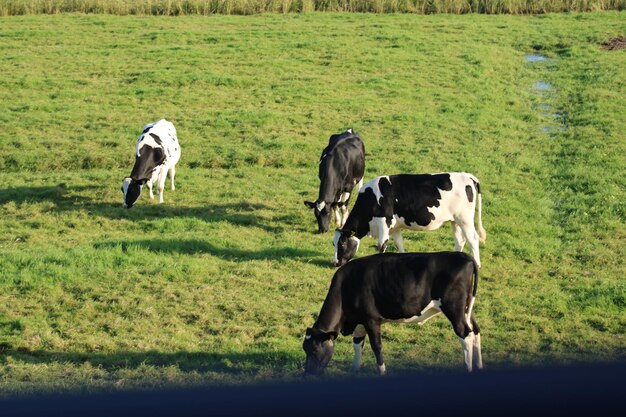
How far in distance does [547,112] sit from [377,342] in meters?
17.4

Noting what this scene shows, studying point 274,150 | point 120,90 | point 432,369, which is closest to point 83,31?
point 120,90

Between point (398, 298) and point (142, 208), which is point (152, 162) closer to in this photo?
point (142, 208)

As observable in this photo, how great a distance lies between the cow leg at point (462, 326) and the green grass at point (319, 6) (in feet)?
101

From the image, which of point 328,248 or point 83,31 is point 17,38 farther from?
point 328,248

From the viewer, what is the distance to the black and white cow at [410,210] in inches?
537

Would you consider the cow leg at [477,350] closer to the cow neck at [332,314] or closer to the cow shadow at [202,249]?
the cow neck at [332,314]

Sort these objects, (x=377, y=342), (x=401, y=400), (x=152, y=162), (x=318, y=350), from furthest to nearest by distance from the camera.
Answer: (x=152, y=162) → (x=377, y=342) → (x=318, y=350) → (x=401, y=400)

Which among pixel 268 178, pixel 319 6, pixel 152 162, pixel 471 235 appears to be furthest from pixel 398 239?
pixel 319 6

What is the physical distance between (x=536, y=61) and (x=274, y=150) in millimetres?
13588

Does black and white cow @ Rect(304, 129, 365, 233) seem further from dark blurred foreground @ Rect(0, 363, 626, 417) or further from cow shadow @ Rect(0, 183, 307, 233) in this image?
dark blurred foreground @ Rect(0, 363, 626, 417)

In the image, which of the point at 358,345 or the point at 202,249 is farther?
the point at 202,249

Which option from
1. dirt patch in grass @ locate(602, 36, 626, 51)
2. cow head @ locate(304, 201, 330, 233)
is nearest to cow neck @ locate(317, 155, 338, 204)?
cow head @ locate(304, 201, 330, 233)

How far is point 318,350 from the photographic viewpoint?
8.77 m

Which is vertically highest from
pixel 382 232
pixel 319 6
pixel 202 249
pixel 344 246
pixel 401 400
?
pixel 401 400
